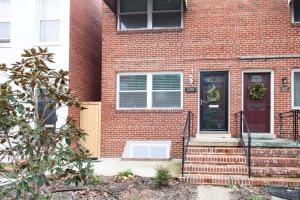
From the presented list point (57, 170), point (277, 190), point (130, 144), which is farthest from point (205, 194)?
point (130, 144)

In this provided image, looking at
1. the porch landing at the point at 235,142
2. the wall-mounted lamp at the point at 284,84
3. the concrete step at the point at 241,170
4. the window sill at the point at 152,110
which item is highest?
the wall-mounted lamp at the point at 284,84

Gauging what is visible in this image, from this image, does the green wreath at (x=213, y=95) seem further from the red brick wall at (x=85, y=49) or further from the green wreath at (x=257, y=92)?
the red brick wall at (x=85, y=49)

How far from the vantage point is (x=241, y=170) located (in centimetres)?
880

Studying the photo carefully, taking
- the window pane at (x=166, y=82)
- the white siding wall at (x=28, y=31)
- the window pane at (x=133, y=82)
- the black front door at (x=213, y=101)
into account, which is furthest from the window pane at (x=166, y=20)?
the white siding wall at (x=28, y=31)

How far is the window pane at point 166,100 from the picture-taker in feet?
39.2

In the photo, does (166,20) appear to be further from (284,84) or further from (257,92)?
(284,84)

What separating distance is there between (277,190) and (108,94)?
21.3 feet

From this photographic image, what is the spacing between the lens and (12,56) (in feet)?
40.6

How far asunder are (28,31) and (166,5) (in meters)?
4.77

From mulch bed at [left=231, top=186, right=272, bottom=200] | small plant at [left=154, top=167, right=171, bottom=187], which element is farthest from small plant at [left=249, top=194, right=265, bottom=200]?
small plant at [left=154, top=167, right=171, bottom=187]

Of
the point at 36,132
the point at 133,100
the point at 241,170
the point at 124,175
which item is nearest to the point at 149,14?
the point at 133,100

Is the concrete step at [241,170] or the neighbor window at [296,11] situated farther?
the neighbor window at [296,11]

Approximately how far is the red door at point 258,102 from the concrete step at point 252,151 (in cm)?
199

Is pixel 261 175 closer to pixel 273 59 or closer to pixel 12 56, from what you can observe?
pixel 273 59
